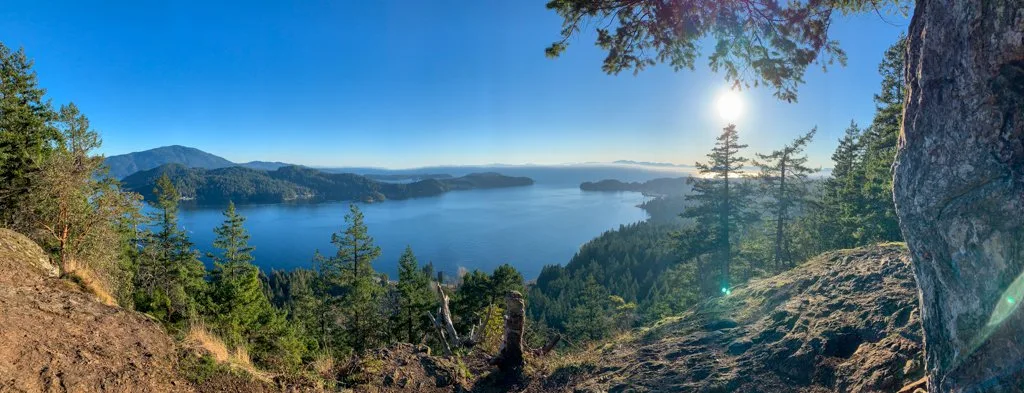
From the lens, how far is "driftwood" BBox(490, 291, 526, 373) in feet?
25.0

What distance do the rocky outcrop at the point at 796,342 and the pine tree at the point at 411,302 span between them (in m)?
20.3

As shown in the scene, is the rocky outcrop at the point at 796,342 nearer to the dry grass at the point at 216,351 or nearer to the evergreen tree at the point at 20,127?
the dry grass at the point at 216,351

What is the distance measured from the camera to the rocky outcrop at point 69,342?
3861mm

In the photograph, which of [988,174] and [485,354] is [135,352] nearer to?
[485,354]

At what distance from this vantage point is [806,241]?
88.9 ft

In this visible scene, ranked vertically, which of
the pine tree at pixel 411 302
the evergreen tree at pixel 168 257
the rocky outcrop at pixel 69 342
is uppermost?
the rocky outcrop at pixel 69 342

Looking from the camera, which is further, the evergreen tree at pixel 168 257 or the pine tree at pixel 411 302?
the pine tree at pixel 411 302

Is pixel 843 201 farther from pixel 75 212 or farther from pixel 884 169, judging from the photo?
pixel 75 212

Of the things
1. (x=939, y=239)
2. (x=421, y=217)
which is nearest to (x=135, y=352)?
(x=939, y=239)

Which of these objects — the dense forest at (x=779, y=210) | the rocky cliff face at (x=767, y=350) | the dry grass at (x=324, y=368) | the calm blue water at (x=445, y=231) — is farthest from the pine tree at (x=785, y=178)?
the calm blue water at (x=445, y=231)

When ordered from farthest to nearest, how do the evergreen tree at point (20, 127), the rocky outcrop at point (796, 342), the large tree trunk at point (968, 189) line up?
the evergreen tree at point (20, 127), the rocky outcrop at point (796, 342), the large tree trunk at point (968, 189)

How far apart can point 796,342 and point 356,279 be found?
77.3 feet

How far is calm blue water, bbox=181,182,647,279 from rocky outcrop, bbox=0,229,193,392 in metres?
80.3

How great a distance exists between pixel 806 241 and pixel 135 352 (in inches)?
1323
